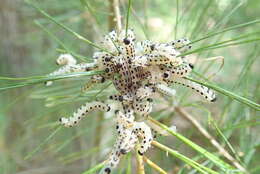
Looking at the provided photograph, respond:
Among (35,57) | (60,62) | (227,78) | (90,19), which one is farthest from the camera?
(35,57)

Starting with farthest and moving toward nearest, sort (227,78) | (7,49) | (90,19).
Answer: (7,49)
(227,78)
(90,19)

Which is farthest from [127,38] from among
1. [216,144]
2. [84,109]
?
[216,144]

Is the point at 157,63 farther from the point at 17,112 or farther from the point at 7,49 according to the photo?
the point at 17,112

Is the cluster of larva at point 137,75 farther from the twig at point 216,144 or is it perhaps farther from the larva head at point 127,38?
the twig at point 216,144

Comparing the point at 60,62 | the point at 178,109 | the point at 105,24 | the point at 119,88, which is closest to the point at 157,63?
the point at 119,88

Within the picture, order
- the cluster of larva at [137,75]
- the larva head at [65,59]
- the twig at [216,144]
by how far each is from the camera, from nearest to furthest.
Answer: the cluster of larva at [137,75] → the larva head at [65,59] → the twig at [216,144]

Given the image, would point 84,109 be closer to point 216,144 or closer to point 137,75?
point 137,75

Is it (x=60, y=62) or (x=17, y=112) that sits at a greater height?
(x=60, y=62)

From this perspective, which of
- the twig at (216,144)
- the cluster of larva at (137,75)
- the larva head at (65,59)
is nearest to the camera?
the cluster of larva at (137,75)

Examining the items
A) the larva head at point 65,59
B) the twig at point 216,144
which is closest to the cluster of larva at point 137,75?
the larva head at point 65,59
